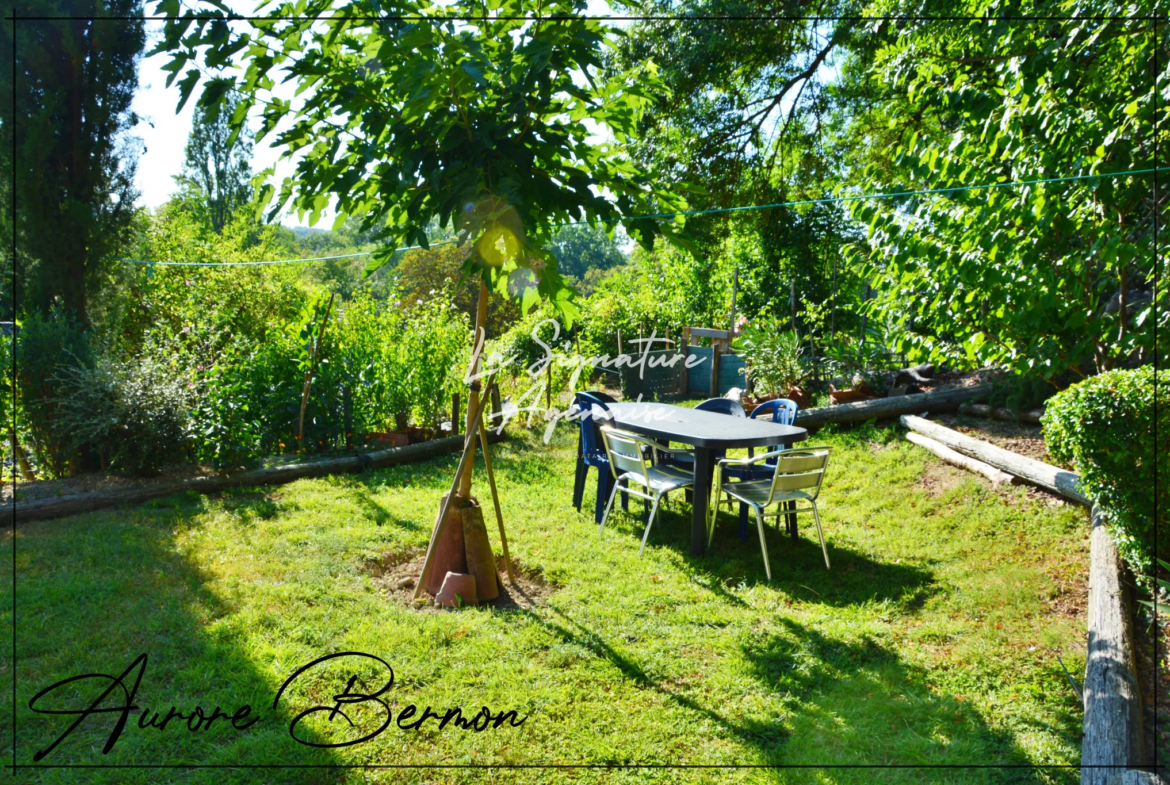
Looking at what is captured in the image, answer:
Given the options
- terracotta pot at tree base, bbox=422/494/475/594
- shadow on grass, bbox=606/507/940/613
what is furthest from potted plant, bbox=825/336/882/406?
terracotta pot at tree base, bbox=422/494/475/594

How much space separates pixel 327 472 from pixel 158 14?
5195 millimetres

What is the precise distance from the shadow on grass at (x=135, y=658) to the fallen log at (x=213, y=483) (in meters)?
0.42

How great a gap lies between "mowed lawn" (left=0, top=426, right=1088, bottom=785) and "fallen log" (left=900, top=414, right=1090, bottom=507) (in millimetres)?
182

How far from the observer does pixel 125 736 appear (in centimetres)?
270

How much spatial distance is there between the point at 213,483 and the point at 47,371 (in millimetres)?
1887

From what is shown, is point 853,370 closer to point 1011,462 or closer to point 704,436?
point 1011,462

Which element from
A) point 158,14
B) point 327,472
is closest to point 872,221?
point 158,14

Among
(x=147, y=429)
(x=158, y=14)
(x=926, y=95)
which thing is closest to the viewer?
(x=158, y=14)

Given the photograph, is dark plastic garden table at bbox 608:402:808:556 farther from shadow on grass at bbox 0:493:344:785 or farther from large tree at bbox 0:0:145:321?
large tree at bbox 0:0:145:321

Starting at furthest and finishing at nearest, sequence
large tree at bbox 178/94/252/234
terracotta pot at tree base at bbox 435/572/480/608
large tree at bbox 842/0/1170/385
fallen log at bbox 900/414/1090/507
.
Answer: large tree at bbox 178/94/252/234 → fallen log at bbox 900/414/1090/507 → terracotta pot at tree base at bbox 435/572/480/608 → large tree at bbox 842/0/1170/385

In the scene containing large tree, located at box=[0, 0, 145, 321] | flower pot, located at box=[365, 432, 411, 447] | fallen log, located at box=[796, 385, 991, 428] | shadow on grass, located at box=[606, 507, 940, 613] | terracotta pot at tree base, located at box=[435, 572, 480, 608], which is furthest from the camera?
flower pot, located at box=[365, 432, 411, 447]

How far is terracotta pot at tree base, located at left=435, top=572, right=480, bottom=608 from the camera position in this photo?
407cm

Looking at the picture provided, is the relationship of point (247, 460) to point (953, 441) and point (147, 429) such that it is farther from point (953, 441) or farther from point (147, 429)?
point (953, 441)

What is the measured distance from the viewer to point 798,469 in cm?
469
